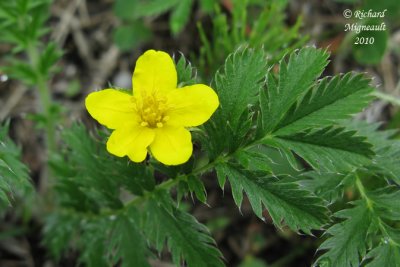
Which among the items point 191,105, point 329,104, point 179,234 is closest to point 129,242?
point 179,234

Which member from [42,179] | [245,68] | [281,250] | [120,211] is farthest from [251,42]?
[42,179]

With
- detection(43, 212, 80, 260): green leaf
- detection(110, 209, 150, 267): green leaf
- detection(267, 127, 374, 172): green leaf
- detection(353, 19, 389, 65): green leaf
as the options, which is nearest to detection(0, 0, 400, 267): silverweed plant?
detection(267, 127, 374, 172): green leaf

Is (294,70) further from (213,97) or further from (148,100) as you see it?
(148,100)

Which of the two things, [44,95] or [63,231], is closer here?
[63,231]

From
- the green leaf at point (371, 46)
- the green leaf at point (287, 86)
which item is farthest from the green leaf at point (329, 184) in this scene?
the green leaf at point (371, 46)

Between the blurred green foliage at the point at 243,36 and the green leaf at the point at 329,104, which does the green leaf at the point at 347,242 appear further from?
the blurred green foliage at the point at 243,36

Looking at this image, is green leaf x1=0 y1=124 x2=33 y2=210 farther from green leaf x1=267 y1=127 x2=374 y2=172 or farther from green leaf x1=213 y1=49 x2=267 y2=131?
green leaf x1=267 y1=127 x2=374 y2=172

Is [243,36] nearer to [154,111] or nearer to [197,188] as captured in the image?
[154,111]
